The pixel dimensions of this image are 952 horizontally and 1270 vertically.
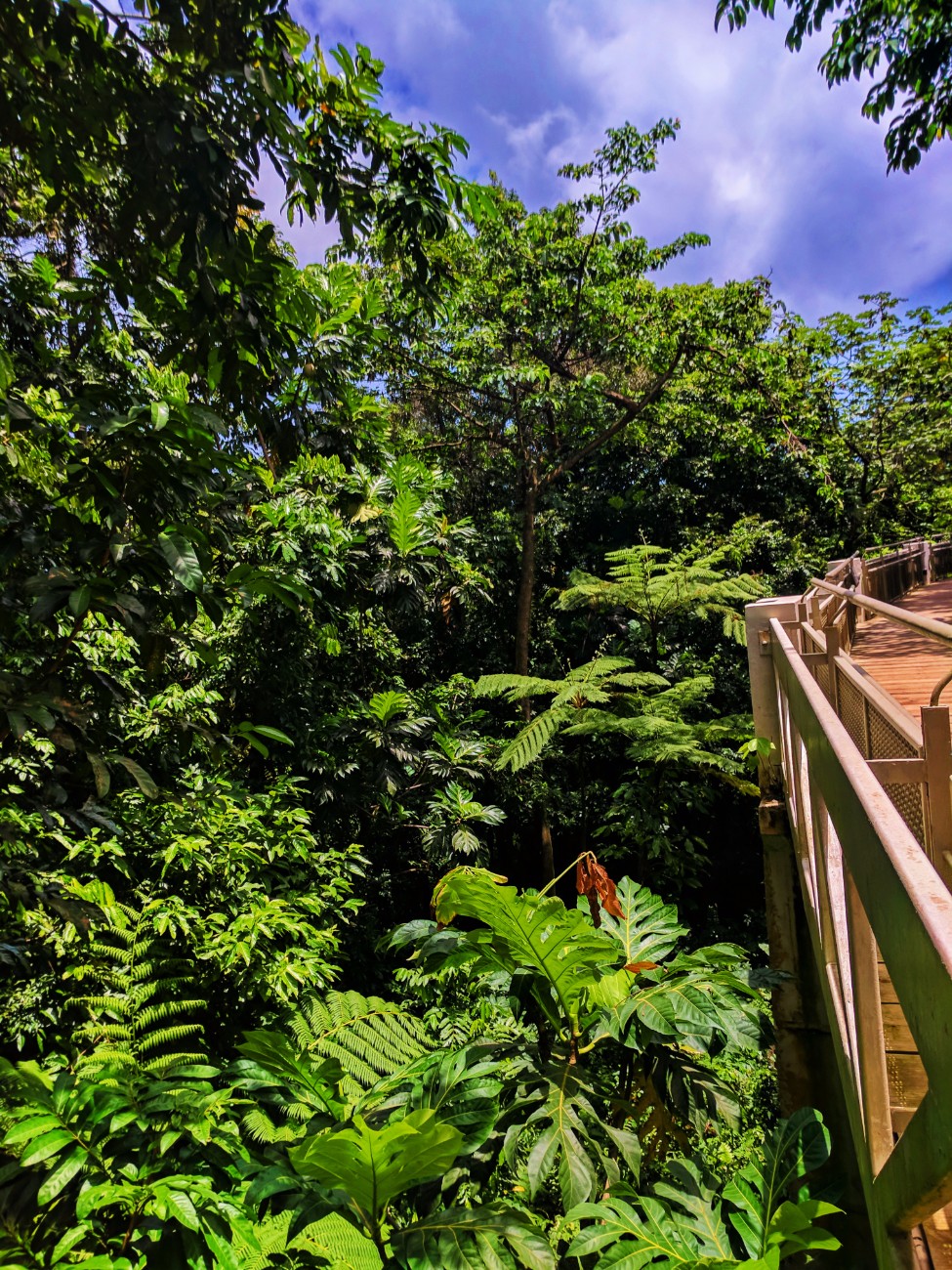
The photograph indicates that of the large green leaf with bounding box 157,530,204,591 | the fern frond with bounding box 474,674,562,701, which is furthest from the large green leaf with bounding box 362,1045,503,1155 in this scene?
the fern frond with bounding box 474,674,562,701

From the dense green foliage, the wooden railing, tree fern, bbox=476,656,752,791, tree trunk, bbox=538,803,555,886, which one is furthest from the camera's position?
tree trunk, bbox=538,803,555,886

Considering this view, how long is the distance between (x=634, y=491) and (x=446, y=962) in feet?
35.5

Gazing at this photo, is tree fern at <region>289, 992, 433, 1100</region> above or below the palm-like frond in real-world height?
below

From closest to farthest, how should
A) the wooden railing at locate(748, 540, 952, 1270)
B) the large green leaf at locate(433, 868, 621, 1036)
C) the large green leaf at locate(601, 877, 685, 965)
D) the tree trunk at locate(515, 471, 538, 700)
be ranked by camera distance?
the wooden railing at locate(748, 540, 952, 1270) < the large green leaf at locate(433, 868, 621, 1036) < the large green leaf at locate(601, 877, 685, 965) < the tree trunk at locate(515, 471, 538, 700)

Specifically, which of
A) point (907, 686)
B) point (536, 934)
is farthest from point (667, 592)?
point (536, 934)

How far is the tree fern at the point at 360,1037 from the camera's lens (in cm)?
351

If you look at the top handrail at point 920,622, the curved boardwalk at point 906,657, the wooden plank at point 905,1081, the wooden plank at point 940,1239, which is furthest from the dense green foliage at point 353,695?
the curved boardwalk at point 906,657

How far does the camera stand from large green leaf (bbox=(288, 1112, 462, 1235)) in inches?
69.4

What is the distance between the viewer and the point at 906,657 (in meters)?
5.38

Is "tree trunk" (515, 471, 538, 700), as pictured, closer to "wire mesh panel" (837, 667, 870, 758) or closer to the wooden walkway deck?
the wooden walkway deck

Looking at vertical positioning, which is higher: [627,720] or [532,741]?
[627,720]

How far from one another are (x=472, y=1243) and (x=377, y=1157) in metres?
0.34

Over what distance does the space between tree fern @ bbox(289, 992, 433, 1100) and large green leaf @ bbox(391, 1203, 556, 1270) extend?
59.5 inches

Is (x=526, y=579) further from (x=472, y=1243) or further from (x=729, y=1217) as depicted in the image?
(x=472, y=1243)
